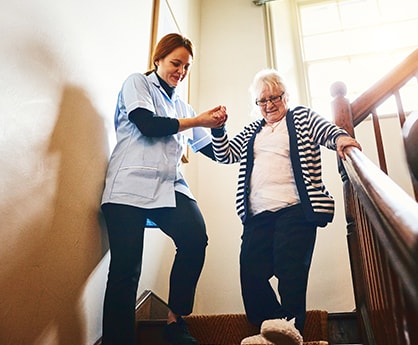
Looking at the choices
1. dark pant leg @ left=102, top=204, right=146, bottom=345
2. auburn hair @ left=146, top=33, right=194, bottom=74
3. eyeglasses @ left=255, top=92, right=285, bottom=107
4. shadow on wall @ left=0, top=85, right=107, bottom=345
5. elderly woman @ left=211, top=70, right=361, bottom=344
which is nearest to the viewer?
shadow on wall @ left=0, top=85, right=107, bottom=345

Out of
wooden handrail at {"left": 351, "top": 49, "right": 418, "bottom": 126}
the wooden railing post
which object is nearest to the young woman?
the wooden railing post

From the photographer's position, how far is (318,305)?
2.34 m

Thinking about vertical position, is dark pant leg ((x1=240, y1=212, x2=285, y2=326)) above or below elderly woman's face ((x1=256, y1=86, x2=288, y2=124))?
below

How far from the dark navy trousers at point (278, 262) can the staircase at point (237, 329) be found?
10 cm

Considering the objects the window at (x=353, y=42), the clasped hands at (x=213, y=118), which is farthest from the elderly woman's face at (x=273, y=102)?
the window at (x=353, y=42)

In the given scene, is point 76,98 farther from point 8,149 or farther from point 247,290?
point 247,290

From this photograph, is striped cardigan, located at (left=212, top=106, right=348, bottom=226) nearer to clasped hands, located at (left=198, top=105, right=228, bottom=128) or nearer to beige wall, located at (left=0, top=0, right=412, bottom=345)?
clasped hands, located at (left=198, top=105, right=228, bottom=128)

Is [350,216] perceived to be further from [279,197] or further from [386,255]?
[386,255]

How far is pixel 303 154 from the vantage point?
1.53 metres

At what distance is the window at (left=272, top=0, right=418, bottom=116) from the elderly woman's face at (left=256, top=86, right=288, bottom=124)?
1.43 m

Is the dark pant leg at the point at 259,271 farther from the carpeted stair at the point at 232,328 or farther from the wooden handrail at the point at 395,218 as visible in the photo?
the wooden handrail at the point at 395,218

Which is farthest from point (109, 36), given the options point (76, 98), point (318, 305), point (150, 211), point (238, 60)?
point (318, 305)

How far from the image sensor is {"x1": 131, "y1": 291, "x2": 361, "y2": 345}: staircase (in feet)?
4.91

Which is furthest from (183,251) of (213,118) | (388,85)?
(388,85)
